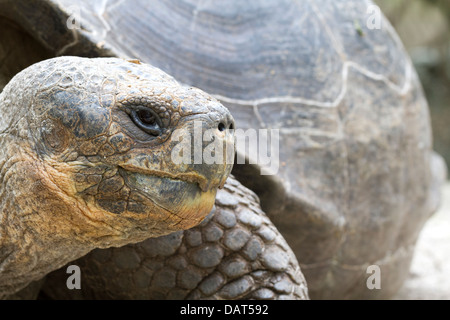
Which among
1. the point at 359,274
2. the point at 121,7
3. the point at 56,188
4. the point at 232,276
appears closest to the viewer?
the point at 56,188

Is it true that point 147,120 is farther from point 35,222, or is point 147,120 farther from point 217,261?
point 217,261

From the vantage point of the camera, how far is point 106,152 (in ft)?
5.80

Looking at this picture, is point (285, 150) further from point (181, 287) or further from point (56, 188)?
point (56, 188)

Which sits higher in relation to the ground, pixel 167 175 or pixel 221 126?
pixel 221 126

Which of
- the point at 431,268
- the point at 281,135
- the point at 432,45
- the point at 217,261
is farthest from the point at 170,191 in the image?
the point at 432,45

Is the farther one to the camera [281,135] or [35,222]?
[281,135]

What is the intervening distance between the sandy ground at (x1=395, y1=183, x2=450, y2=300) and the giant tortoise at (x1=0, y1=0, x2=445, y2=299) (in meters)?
0.30

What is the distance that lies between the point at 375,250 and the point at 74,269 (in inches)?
66.3

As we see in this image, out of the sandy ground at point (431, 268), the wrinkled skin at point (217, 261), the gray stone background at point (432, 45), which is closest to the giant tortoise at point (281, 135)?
the wrinkled skin at point (217, 261)

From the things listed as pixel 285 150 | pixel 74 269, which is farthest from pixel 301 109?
pixel 74 269

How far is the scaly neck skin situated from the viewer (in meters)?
1.86

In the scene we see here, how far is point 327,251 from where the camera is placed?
3182mm

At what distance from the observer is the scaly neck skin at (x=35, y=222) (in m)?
1.86

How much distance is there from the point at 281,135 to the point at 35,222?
4.33ft
